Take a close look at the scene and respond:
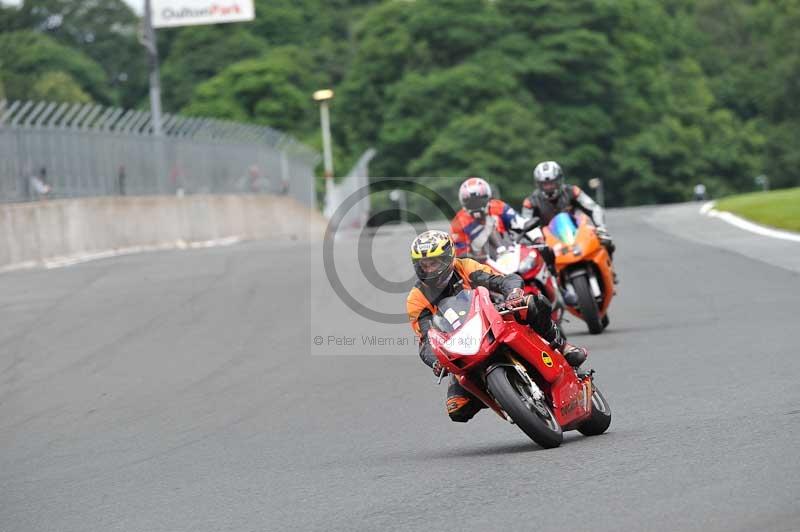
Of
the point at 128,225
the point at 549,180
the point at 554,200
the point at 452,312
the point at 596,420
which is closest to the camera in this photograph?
the point at 452,312

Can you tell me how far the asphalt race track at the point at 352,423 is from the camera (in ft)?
22.6

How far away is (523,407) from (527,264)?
5.58m

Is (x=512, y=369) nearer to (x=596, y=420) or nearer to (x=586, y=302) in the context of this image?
(x=596, y=420)

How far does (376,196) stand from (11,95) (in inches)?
937

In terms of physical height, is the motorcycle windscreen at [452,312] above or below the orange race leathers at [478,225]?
below

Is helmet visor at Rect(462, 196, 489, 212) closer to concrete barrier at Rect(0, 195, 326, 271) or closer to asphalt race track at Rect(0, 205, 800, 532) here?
asphalt race track at Rect(0, 205, 800, 532)

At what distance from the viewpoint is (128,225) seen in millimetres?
31906

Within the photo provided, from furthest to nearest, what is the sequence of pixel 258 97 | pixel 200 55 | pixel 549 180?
pixel 200 55
pixel 258 97
pixel 549 180

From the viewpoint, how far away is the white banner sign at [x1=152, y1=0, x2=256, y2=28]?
137ft

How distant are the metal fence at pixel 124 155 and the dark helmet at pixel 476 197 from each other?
1396 cm

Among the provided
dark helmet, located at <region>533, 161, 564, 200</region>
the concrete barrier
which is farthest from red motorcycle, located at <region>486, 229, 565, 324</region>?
the concrete barrier

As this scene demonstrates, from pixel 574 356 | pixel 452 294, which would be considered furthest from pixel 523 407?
pixel 452 294

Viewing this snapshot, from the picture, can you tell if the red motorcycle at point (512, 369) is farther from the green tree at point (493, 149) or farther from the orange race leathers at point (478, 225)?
the green tree at point (493, 149)

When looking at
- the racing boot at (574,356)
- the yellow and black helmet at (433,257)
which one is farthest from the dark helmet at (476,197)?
the yellow and black helmet at (433,257)
